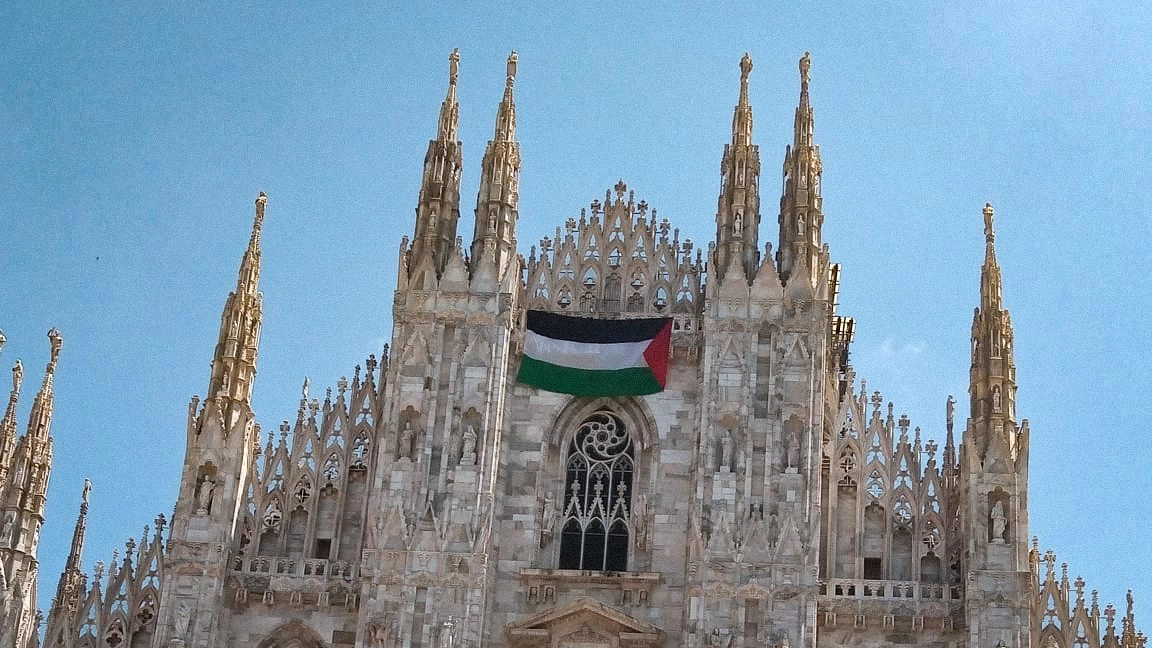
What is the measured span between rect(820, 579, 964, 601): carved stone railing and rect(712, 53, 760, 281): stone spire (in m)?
5.60

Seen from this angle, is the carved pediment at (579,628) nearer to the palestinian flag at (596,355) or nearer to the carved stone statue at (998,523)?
the palestinian flag at (596,355)

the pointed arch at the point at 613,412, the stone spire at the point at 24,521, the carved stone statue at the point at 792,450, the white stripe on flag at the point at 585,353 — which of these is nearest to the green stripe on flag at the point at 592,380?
the white stripe on flag at the point at 585,353

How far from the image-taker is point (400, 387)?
33.4 metres

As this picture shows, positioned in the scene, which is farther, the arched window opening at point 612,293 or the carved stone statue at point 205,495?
the arched window opening at point 612,293

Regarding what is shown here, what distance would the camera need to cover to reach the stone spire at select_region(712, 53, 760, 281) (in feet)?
113

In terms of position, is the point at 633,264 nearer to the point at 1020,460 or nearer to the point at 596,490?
the point at 596,490

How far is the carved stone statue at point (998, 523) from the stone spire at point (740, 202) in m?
5.92

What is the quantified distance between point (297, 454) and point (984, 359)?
11763 millimetres

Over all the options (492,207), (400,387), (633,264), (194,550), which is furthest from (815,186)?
(194,550)

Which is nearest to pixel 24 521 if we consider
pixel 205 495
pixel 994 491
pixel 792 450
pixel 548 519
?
pixel 205 495

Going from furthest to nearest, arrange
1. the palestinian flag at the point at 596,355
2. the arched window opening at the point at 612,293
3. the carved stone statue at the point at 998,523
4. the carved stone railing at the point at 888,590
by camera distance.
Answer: the arched window opening at the point at 612,293 → the palestinian flag at the point at 596,355 → the carved stone railing at the point at 888,590 → the carved stone statue at the point at 998,523

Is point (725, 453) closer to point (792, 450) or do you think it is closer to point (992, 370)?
point (792, 450)

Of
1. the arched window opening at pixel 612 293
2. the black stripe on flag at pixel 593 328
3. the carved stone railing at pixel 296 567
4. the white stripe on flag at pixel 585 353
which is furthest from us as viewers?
the arched window opening at pixel 612 293

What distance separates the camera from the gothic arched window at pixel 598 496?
109ft
